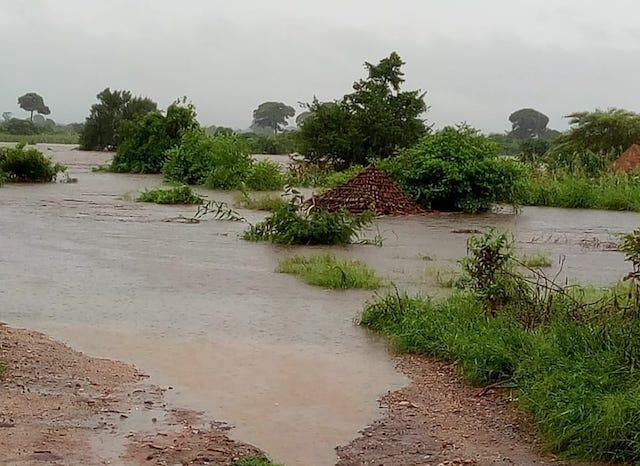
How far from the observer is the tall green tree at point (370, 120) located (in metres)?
31.0

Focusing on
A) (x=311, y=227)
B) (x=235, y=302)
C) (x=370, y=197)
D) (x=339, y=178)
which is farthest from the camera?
(x=339, y=178)

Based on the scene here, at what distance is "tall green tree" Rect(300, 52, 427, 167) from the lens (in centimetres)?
3105

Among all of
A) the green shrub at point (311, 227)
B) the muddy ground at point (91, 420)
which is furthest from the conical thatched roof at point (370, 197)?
the muddy ground at point (91, 420)

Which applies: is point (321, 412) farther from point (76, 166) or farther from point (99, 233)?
point (76, 166)

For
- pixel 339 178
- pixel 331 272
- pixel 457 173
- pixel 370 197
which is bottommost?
pixel 331 272

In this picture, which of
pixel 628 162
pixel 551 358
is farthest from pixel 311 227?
pixel 628 162

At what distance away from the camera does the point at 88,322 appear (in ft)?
31.0

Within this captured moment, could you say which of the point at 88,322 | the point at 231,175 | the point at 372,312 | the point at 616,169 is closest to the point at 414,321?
the point at 372,312

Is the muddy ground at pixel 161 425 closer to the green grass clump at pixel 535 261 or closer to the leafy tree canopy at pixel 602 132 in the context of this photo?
the green grass clump at pixel 535 261

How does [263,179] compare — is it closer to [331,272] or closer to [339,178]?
[339,178]

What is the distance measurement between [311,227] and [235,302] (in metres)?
4.86

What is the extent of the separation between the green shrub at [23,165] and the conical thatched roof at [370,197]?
12890mm

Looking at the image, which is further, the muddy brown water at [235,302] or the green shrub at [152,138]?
the green shrub at [152,138]

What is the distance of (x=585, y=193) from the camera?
25547 millimetres
